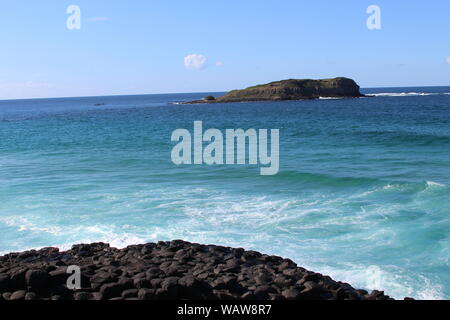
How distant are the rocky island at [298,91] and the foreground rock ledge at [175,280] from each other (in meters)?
129

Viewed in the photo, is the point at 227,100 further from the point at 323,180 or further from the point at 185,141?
the point at 323,180

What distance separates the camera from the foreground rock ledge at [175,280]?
354 inches

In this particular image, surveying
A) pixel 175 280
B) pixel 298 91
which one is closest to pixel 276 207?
pixel 175 280

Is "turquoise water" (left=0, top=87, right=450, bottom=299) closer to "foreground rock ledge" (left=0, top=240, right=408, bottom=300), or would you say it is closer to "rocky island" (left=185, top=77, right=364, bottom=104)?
"foreground rock ledge" (left=0, top=240, right=408, bottom=300)

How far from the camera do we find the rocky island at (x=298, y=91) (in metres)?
140

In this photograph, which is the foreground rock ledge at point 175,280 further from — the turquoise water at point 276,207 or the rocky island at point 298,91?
the rocky island at point 298,91

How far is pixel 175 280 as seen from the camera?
362 inches

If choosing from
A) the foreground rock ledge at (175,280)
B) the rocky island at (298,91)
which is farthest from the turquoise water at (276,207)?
the rocky island at (298,91)

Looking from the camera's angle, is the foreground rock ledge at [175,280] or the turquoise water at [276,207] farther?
the turquoise water at [276,207]

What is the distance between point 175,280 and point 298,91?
134897 mm

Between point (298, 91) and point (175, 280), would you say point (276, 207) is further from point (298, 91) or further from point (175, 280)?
point (298, 91)

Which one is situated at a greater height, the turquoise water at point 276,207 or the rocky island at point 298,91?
the rocky island at point 298,91

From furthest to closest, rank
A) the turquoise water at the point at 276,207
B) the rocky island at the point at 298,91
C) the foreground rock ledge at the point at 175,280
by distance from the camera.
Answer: the rocky island at the point at 298,91 < the turquoise water at the point at 276,207 < the foreground rock ledge at the point at 175,280

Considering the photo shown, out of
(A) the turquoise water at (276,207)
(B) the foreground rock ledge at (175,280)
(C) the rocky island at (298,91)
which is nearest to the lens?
(B) the foreground rock ledge at (175,280)
